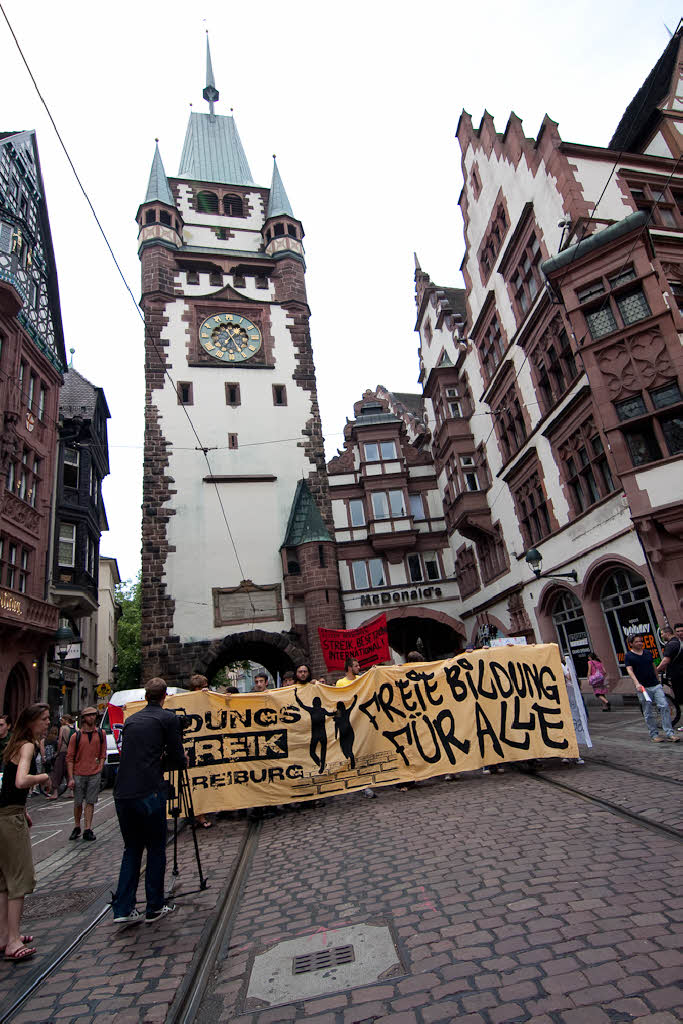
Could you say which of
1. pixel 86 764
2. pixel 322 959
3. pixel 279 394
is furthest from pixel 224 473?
pixel 322 959

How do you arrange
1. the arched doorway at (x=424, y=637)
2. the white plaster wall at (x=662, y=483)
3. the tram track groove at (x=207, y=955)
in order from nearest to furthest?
the tram track groove at (x=207, y=955) → the white plaster wall at (x=662, y=483) → the arched doorway at (x=424, y=637)

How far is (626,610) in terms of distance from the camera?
15.9 m

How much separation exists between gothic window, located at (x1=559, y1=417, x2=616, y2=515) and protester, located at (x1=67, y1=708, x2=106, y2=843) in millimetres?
12921

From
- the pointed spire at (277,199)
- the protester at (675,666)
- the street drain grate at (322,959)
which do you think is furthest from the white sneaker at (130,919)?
the pointed spire at (277,199)

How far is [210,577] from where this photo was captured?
78.1ft

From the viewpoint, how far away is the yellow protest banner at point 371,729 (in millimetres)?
8203

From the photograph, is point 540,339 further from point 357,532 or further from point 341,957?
point 341,957

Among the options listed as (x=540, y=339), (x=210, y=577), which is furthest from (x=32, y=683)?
(x=540, y=339)

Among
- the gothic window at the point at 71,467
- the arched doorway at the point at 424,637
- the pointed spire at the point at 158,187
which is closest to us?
the gothic window at the point at 71,467

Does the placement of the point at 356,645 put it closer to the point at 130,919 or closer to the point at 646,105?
the point at 130,919

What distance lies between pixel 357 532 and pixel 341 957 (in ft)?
80.3

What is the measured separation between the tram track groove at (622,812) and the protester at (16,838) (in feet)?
15.5

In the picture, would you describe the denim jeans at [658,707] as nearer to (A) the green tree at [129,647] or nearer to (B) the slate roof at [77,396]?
(B) the slate roof at [77,396]

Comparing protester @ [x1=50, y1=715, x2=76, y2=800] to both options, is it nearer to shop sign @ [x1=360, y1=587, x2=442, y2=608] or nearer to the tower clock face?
shop sign @ [x1=360, y1=587, x2=442, y2=608]
